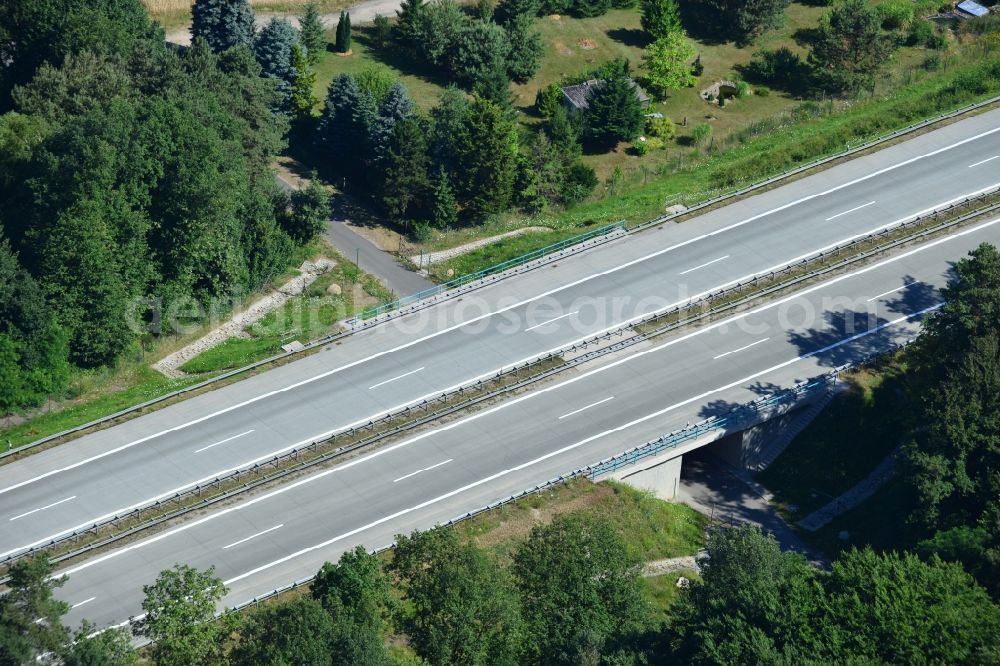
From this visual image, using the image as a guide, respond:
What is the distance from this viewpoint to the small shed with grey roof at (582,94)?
12900 cm

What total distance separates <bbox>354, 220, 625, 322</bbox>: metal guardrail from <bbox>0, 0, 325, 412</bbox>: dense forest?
30.0ft

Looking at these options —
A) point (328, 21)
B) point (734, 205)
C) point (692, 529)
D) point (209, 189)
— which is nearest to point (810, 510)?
point (692, 529)

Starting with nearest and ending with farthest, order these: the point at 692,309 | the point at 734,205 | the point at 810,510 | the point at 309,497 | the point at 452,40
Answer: the point at 309,497 → the point at 810,510 → the point at 692,309 → the point at 734,205 → the point at 452,40

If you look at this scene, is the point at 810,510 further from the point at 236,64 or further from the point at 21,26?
the point at 21,26

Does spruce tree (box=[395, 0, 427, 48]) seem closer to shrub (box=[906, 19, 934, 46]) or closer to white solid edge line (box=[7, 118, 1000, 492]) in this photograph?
white solid edge line (box=[7, 118, 1000, 492])

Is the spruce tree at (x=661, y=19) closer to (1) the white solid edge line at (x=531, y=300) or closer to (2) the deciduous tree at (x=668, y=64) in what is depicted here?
(2) the deciduous tree at (x=668, y=64)

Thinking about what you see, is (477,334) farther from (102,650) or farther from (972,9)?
(972,9)

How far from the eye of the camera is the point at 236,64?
11775 cm

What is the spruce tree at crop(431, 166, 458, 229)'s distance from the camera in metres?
116

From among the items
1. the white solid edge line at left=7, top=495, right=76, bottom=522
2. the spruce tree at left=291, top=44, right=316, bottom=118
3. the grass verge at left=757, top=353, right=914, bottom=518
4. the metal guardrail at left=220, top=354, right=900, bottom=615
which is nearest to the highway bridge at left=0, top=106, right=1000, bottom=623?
the white solid edge line at left=7, top=495, right=76, bottom=522

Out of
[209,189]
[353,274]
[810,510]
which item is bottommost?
[810,510]

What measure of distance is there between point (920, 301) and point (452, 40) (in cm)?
4830

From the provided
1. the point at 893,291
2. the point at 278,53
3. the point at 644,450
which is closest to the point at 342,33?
the point at 278,53

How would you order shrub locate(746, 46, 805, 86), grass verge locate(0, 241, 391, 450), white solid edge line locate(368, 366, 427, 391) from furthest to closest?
1. shrub locate(746, 46, 805, 86)
2. white solid edge line locate(368, 366, 427, 391)
3. grass verge locate(0, 241, 391, 450)
